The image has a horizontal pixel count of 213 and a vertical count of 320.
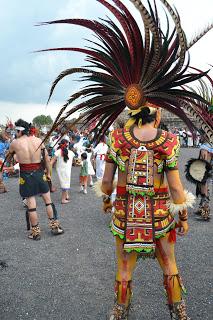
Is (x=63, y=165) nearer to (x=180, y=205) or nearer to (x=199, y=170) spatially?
(x=199, y=170)

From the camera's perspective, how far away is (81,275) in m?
3.91

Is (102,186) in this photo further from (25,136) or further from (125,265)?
(25,136)

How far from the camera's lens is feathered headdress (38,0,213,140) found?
261 cm

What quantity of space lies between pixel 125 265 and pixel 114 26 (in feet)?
6.52

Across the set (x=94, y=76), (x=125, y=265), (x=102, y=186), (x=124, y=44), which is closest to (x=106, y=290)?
(x=125, y=265)

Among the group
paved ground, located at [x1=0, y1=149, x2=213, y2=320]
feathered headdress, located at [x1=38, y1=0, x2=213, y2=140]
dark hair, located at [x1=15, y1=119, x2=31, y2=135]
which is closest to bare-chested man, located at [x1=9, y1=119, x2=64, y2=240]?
dark hair, located at [x1=15, y1=119, x2=31, y2=135]

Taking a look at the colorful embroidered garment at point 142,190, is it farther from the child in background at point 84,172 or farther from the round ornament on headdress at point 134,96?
the child in background at point 84,172

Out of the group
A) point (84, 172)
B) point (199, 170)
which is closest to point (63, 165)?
point (84, 172)

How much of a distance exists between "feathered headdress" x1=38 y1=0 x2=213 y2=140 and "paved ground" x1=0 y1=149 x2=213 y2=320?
5.74ft

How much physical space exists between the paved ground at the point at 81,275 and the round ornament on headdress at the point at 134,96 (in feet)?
6.27

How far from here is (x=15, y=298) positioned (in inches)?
134

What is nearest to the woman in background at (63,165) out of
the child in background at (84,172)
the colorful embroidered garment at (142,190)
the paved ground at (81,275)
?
the child in background at (84,172)

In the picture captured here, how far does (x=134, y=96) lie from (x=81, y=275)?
226 centimetres

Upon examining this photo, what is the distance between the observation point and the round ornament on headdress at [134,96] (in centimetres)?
273
